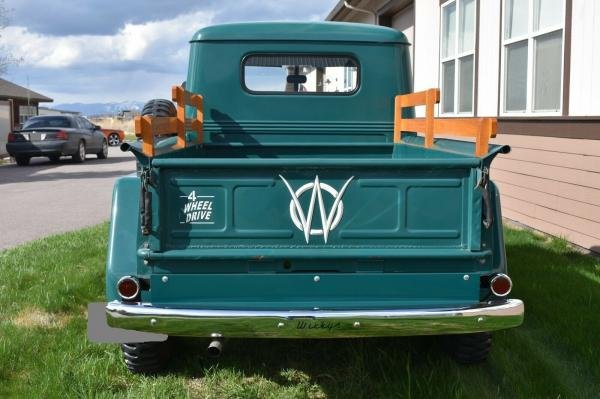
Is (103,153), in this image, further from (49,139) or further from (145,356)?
(145,356)

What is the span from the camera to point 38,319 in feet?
15.3

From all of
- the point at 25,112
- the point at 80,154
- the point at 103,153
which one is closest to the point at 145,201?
the point at 80,154

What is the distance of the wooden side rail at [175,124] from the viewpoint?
3.15m

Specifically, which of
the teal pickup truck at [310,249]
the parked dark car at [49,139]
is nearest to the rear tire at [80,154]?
the parked dark car at [49,139]

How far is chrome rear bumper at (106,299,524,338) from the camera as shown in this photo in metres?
3.01

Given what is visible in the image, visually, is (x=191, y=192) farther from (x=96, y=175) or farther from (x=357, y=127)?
(x=96, y=175)

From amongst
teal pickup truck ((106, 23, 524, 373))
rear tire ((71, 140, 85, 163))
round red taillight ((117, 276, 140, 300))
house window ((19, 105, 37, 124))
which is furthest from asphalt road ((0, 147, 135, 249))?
house window ((19, 105, 37, 124))

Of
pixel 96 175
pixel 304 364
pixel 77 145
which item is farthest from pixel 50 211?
pixel 77 145

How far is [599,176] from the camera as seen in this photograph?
6.36 metres

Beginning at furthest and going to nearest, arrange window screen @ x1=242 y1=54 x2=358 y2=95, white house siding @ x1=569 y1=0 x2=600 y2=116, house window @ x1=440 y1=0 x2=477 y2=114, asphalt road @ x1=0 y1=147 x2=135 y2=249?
house window @ x1=440 y1=0 x2=477 y2=114
asphalt road @ x1=0 y1=147 x2=135 y2=249
white house siding @ x1=569 y1=0 x2=600 y2=116
window screen @ x1=242 y1=54 x2=358 y2=95

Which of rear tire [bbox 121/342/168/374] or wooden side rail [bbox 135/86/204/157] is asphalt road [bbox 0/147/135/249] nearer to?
wooden side rail [bbox 135/86/204/157]

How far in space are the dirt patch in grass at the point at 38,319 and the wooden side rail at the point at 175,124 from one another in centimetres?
156

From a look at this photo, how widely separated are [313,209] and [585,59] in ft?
15.0

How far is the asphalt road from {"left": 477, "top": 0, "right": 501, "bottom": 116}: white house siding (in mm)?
5656
